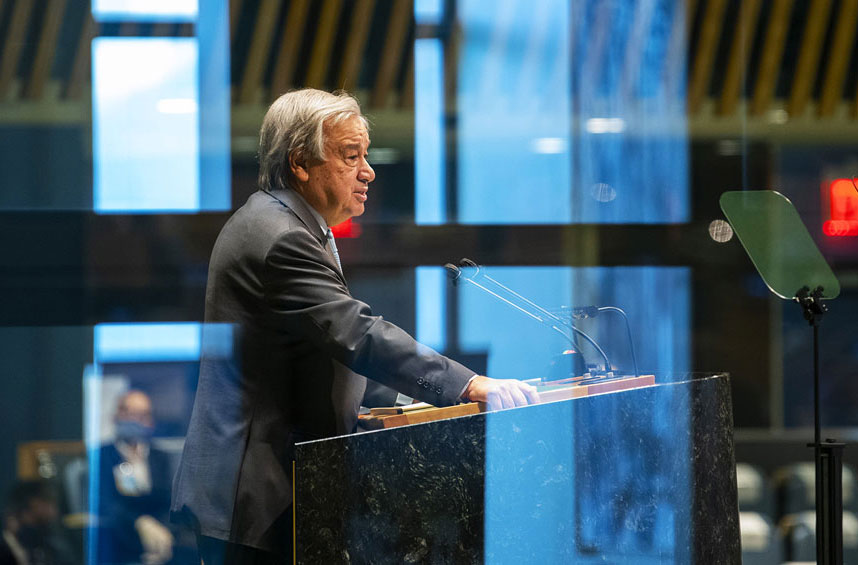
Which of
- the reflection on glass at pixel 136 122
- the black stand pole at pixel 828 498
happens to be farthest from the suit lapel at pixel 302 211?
the reflection on glass at pixel 136 122

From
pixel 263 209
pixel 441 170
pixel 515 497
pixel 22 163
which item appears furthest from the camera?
pixel 441 170

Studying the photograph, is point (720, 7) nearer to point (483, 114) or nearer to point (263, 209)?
point (483, 114)

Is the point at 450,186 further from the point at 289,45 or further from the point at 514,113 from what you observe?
the point at 289,45

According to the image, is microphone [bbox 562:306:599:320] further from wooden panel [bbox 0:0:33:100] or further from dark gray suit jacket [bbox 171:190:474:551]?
wooden panel [bbox 0:0:33:100]

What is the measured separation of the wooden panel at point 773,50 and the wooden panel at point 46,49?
9.59ft

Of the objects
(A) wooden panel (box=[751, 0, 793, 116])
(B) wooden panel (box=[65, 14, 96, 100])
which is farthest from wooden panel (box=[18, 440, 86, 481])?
(A) wooden panel (box=[751, 0, 793, 116])

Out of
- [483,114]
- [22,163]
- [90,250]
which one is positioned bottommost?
[90,250]

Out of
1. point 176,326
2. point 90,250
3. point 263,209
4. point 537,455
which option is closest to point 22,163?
point 90,250

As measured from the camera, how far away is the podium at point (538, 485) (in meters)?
1.58

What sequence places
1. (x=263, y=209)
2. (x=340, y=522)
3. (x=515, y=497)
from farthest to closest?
1. (x=263, y=209)
2. (x=515, y=497)
3. (x=340, y=522)

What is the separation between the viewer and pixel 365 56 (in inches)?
165

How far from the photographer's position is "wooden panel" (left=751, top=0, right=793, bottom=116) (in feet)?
14.9

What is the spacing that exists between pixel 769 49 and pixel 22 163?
3173 millimetres

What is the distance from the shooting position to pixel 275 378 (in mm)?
1921
